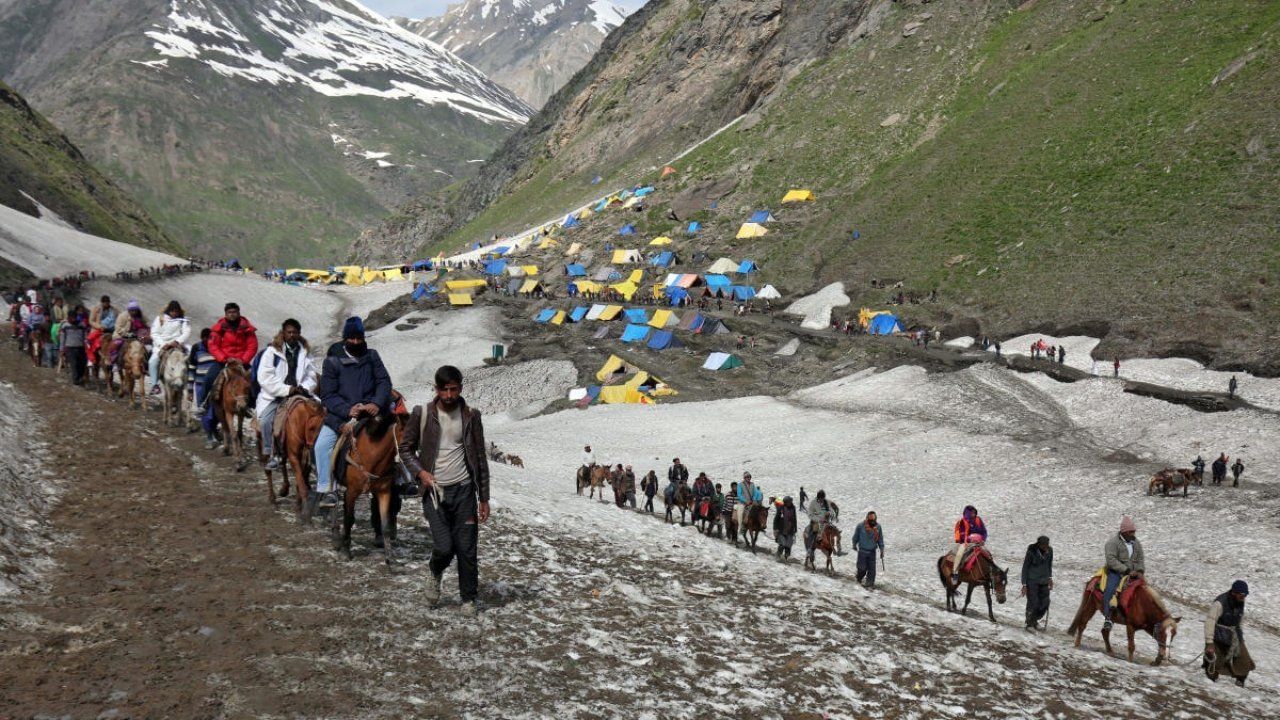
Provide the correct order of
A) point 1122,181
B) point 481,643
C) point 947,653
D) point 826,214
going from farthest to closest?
point 826,214 → point 1122,181 → point 947,653 → point 481,643

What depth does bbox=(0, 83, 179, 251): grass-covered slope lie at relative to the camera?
133000mm

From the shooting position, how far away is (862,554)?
19703 millimetres

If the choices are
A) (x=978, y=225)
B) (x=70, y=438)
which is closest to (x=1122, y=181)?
(x=978, y=225)

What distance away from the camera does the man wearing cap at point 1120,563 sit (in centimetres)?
1423

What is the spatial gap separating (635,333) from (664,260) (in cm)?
→ 2698

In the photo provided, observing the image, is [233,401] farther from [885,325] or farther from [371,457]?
[885,325]

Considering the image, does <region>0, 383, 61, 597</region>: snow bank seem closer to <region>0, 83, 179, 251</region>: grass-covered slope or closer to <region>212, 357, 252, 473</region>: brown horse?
<region>212, 357, 252, 473</region>: brown horse

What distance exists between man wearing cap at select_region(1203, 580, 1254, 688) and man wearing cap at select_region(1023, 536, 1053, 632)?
9.49 ft

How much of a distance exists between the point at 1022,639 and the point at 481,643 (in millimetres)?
9156

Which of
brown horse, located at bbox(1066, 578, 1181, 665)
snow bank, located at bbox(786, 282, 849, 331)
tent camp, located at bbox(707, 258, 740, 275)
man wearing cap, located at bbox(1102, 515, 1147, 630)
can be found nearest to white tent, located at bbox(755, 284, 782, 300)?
snow bank, located at bbox(786, 282, 849, 331)

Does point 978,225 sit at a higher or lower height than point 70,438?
higher

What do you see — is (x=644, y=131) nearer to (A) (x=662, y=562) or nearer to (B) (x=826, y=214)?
(B) (x=826, y=214)

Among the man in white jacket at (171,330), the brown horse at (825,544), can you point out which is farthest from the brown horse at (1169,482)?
the man in white jacket at (171,330)

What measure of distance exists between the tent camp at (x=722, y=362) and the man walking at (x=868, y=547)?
49288 millimetres
